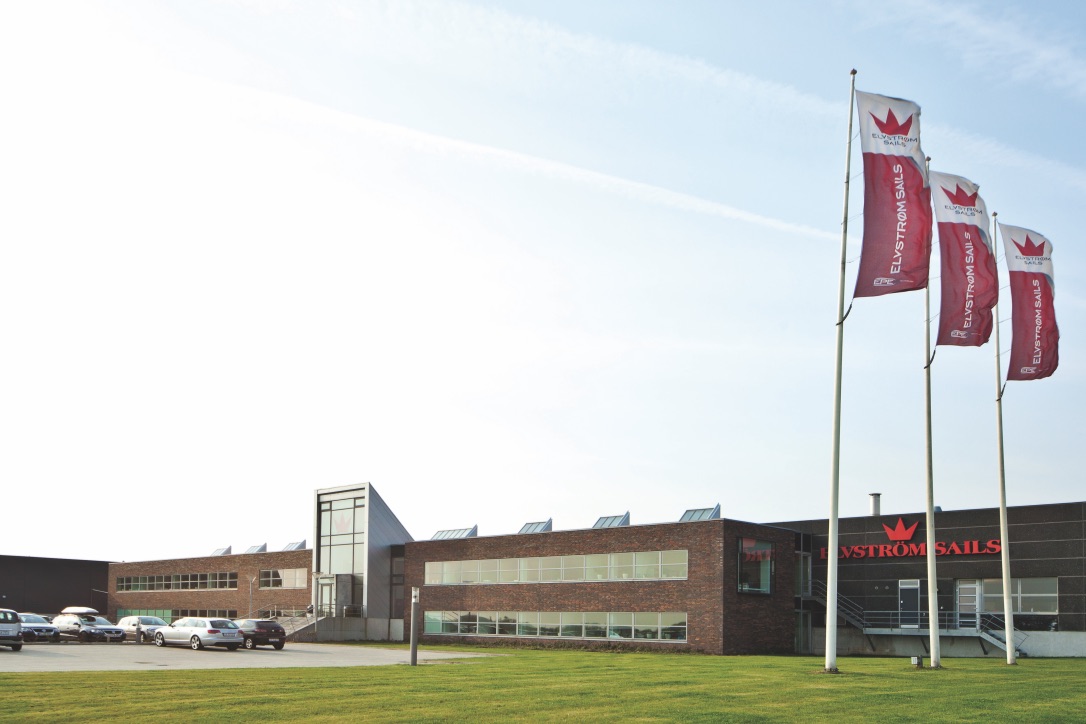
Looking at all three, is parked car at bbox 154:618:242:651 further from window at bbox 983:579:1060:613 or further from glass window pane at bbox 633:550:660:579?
window at bbox 983:579:1060:613

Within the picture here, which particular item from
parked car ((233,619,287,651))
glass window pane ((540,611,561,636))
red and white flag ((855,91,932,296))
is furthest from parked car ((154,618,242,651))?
red and white flag ((855,91,932,296))

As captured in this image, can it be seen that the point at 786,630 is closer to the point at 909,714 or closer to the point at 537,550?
the point at 537,550

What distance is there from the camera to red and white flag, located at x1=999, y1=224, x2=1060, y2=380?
3606 centimetres

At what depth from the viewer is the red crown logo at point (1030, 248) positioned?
36531 millimetres

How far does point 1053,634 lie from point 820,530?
11178 millimetres

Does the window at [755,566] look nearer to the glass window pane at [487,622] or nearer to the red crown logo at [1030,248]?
the glass window pane at [487,622]

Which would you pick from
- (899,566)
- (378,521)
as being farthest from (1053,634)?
(378,521)

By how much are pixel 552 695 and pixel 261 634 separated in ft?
88.2

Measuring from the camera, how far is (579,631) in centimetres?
5019

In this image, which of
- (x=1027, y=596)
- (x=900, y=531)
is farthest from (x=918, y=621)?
(x=1027, y=596)

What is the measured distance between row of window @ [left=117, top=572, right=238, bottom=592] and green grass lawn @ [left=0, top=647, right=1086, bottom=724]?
4461cm

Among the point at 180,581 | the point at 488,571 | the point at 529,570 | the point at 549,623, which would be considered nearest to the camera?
the point at 549,623

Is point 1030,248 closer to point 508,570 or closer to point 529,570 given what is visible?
point 529,570

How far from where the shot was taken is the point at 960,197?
109ft
